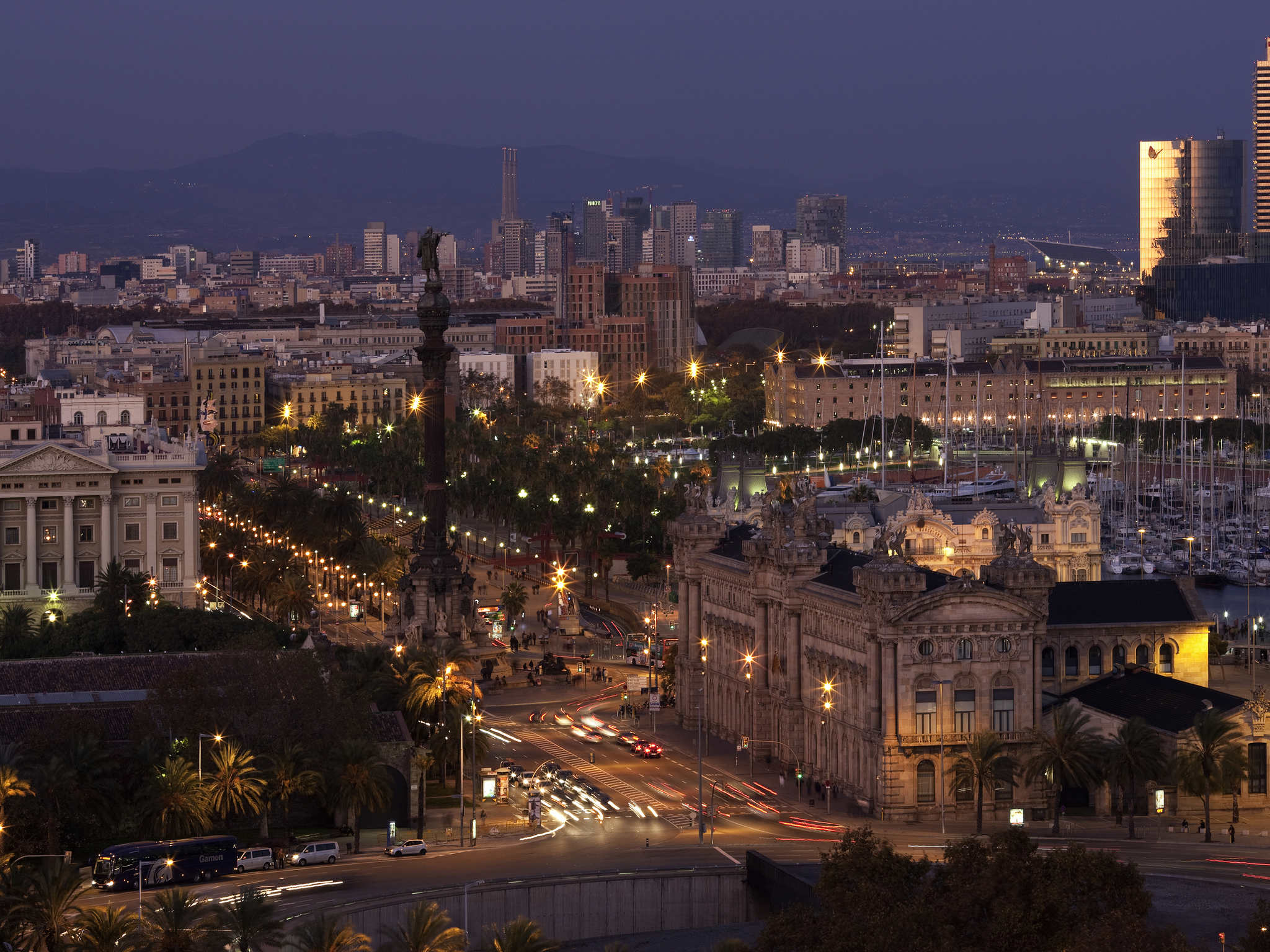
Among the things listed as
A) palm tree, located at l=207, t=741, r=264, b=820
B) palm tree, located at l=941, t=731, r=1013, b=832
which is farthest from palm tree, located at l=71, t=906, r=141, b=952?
palm tree, located at l=941, t=731, r=1013, b=832

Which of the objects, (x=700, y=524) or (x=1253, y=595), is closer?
(x=700, y=524)

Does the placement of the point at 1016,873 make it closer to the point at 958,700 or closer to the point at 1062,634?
the point at 958,700

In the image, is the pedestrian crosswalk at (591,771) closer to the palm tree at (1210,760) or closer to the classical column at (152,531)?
the palm tree at (1210,760)

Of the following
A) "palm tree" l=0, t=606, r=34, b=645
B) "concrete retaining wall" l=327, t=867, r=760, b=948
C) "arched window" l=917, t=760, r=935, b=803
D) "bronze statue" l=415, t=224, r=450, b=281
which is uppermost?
"bronze statue" l=415, t=224, r=450, b=281

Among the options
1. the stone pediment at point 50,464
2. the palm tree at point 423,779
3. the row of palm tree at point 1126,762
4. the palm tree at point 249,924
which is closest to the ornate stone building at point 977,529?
the row of palm tree at point 1126,762

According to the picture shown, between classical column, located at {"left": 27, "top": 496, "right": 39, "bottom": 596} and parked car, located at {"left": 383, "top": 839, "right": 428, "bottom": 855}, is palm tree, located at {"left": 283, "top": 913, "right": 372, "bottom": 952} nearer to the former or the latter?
parked car, located at {"left": 383, "top": 839, "right": 428, "bottom": 855}

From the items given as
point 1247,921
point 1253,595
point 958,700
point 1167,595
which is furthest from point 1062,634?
point 1253,595
